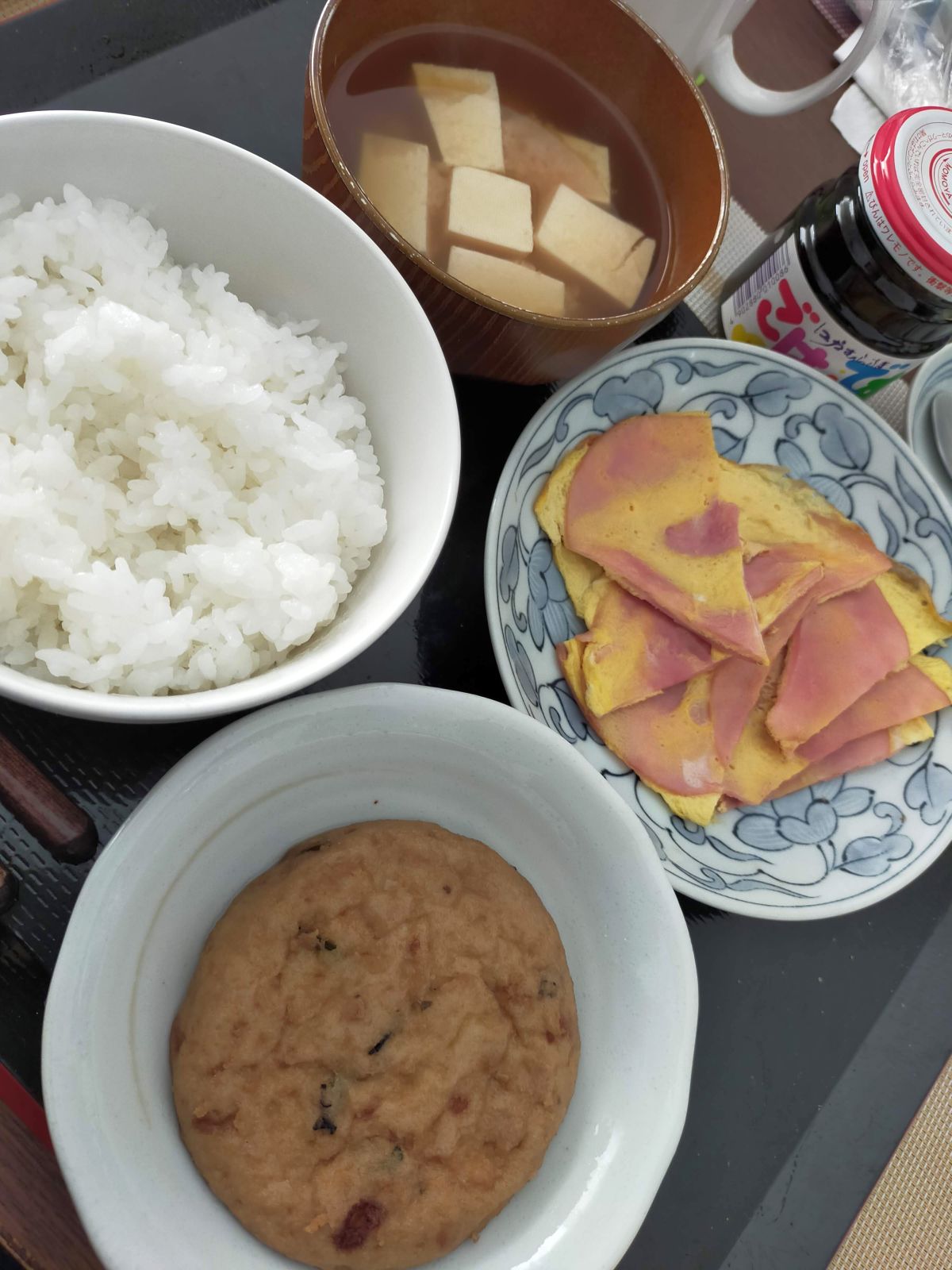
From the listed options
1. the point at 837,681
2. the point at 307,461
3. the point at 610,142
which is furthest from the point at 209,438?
the point at 837,681

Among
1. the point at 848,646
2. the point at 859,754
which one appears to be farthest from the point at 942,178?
the point at 859,754

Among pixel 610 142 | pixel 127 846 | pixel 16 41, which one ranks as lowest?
pixel 127 846

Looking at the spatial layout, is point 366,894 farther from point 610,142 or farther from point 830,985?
point 610,142

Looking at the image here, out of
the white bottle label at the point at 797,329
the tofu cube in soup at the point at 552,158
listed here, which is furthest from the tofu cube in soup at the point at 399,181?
the white bottle label at the point at 797,329

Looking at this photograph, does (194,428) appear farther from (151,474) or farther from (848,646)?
(848,646)

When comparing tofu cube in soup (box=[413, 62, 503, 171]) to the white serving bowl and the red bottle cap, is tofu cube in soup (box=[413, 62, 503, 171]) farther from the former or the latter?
the white serving bowl
